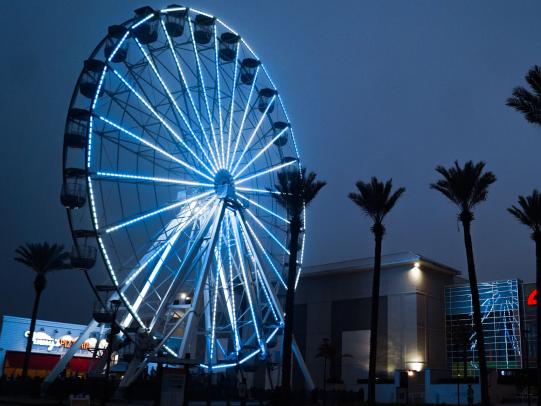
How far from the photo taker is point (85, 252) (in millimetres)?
30234

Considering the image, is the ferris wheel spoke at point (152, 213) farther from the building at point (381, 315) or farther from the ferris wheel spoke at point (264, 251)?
A: the building at point (381, 315)

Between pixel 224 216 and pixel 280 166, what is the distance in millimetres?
7052

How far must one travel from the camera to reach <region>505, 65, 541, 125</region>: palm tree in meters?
21.5

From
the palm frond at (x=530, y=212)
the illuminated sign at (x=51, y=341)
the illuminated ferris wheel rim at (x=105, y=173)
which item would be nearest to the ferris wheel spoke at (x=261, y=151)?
the illuminated ferris wheel rim at (x=105, y=173)

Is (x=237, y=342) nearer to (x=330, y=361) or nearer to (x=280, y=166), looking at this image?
(x=280, y=166)

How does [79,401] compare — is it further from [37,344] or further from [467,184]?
[37,344]

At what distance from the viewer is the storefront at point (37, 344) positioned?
59469 mm

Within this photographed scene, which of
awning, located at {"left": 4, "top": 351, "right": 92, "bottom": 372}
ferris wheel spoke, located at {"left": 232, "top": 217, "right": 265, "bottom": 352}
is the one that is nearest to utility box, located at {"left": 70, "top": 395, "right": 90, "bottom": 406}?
ferris wheel spoke, located at {"left": 232, "top": 217, "right": 265, "bottom": 352}

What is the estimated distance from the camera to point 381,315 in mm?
51438

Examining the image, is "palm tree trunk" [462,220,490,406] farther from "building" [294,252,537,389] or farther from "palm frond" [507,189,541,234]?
"building" [294,252,537,389]

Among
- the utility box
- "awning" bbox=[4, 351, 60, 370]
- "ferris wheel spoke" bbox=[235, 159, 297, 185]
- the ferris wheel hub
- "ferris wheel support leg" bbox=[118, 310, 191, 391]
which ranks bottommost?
the utility box

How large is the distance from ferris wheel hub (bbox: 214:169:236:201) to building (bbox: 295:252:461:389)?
65.9 ft

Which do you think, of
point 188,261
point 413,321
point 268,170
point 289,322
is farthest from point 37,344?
point 289,322

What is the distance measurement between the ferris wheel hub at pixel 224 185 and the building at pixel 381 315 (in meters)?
20.1
